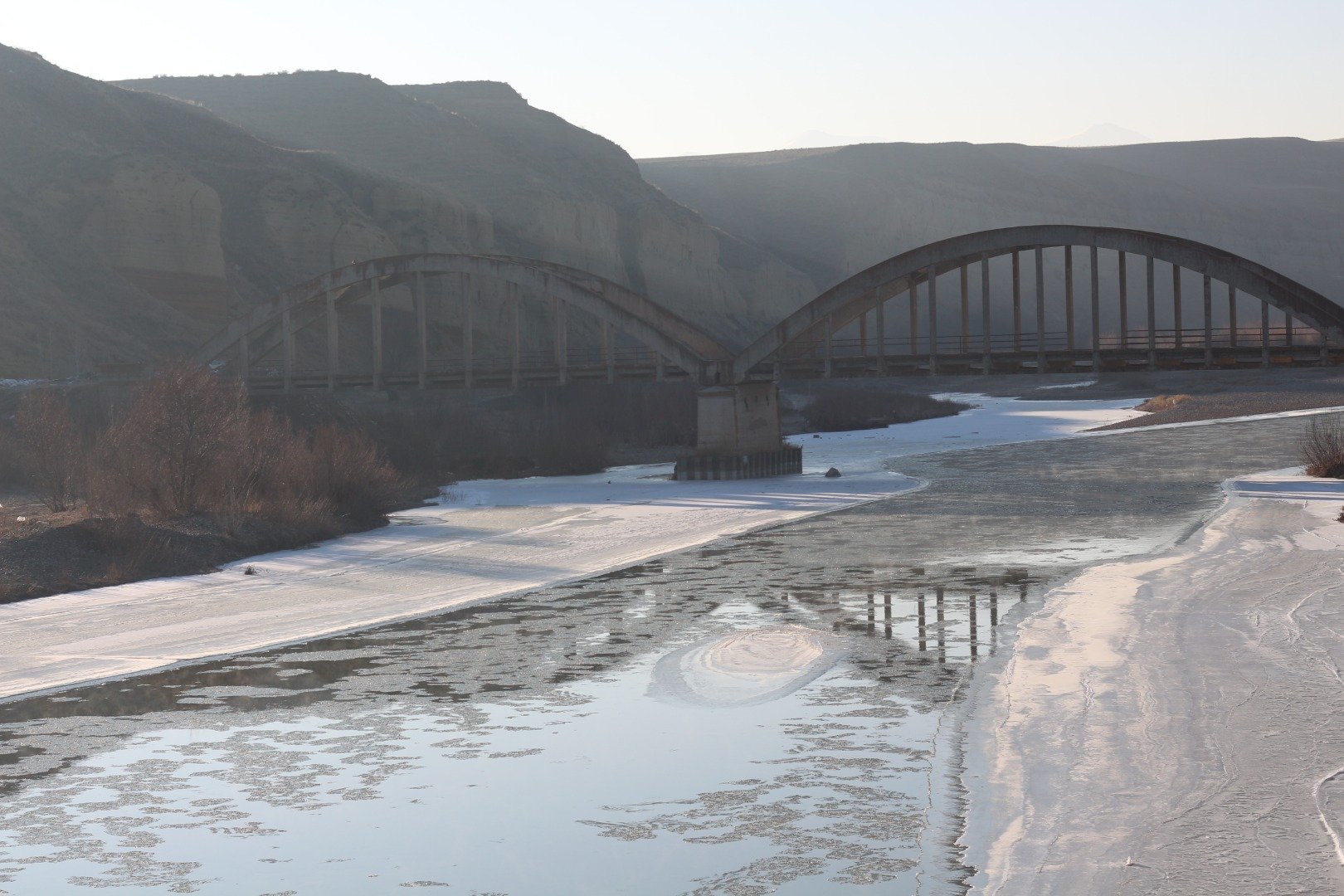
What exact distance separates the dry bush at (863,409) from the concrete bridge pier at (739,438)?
29.9 metres

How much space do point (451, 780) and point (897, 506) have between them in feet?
89.0

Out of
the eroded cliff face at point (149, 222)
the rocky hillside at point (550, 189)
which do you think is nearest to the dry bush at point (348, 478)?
the eroded cliff face at point (149, 222)

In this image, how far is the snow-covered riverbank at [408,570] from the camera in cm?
1689

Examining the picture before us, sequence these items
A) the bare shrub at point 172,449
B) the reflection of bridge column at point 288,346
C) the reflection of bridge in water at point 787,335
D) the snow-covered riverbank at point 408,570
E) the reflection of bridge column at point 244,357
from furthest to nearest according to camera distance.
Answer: the reflection of bridge column at point 244,357 → the reflection of bridge column at point 288,346 → the reflection of bridge in water at point 787,335 → the bare shrub at point 172,449 → the snow-covered riverbank at point 408,570

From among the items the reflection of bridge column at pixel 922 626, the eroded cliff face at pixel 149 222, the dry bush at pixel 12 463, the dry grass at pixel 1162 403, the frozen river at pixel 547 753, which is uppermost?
the eroded cliff face at pixel 149 222

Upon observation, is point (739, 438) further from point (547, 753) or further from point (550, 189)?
point (550, 189)

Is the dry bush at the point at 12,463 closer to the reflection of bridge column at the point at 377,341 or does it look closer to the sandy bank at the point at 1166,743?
the reflection of bridge column at the point at 377,341

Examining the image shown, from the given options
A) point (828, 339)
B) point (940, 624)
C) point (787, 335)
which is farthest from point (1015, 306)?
point (940, 624)

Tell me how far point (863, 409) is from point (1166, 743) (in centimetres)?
8504

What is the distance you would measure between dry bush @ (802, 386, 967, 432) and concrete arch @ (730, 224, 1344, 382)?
28.9m

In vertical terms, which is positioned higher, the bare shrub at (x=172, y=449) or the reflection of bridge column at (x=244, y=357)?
the reflection of bridge column at (x=244, y=357)

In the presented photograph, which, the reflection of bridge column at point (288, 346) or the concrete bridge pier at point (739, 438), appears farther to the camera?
the reflection of bridge column at point (288, 346)

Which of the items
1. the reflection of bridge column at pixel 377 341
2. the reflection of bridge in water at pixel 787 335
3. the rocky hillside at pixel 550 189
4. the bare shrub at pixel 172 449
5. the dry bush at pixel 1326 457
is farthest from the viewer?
the rocky hillside at pixel 550 189

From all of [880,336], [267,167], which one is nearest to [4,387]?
[880,336]
